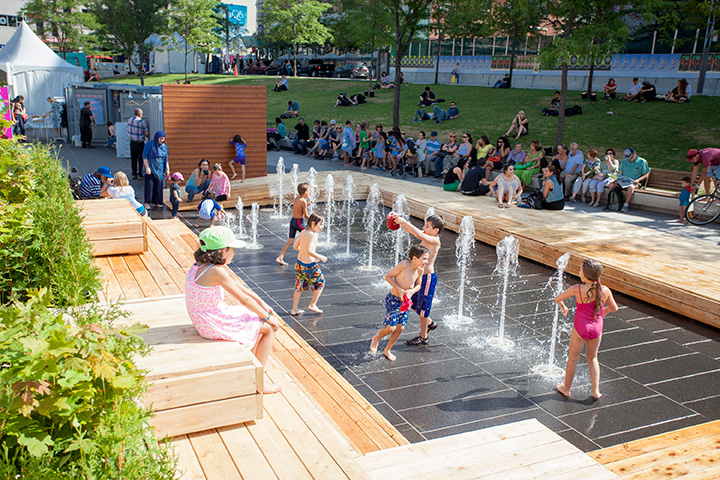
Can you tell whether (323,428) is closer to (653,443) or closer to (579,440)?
(579,440)

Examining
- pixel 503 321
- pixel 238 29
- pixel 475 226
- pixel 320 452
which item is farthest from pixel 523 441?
pixel 238 29

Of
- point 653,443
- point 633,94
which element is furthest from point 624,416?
point 633,94

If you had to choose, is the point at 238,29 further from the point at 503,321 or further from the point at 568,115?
the point at 503,321

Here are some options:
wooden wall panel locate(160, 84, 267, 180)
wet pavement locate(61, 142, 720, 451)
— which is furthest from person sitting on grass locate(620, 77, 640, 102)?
wet pavement locate(61, 142, 720, 451)

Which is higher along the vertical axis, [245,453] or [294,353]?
[245,453]

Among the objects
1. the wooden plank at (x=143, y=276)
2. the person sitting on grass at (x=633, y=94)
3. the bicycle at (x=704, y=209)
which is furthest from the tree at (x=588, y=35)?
the wooden plank at (x=143, y=276)

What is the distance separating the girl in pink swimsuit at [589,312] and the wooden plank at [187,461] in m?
3.59

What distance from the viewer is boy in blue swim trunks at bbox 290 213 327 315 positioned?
743 centimetres

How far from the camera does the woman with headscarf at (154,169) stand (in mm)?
13610

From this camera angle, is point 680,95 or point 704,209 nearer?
point 704,209

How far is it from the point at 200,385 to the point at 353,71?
46.7m

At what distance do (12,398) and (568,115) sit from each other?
83.4ft

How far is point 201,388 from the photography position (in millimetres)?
3840

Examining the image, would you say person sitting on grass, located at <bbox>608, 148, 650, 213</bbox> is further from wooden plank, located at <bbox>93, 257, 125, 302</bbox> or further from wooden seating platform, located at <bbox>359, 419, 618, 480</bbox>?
wooden plank, located at <bbox>93, 257, 125, 302</bbox>
